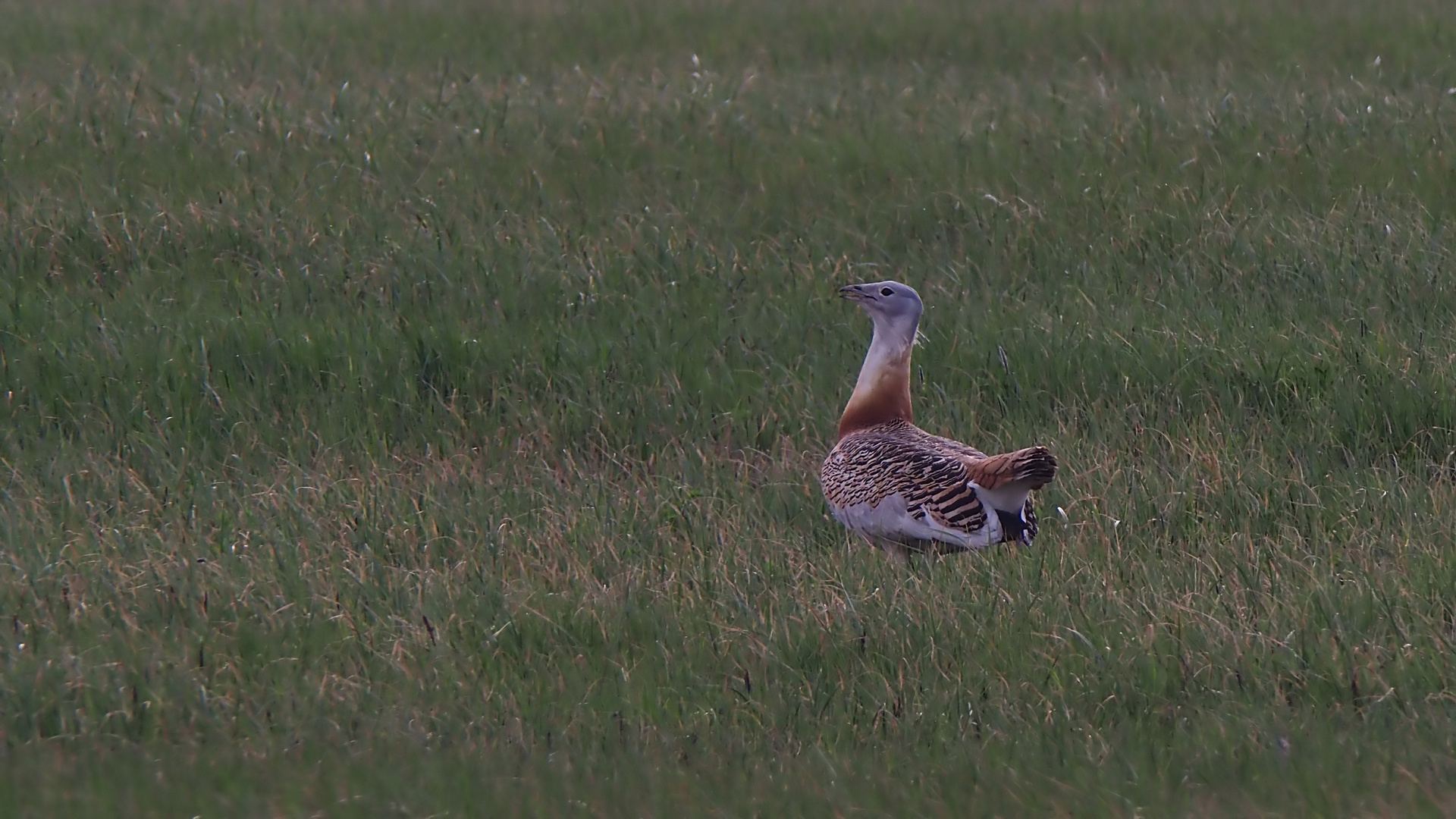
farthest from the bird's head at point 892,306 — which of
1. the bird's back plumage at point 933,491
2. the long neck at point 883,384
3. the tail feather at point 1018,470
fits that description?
the tail feather at point 1018,470

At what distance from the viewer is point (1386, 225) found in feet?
27.3

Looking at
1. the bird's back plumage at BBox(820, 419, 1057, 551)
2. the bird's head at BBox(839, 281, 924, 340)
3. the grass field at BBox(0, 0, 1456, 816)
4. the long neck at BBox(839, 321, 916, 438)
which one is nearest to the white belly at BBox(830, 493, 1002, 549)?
the bird's back plumage at BBox(820, 419, 1057, 551)

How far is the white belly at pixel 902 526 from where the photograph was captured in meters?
5.32

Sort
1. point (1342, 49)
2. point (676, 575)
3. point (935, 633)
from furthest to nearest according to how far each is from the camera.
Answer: point (1342, 49), point (676, 575), point (935, 633)

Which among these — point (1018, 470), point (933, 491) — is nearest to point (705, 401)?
point (933, 491)

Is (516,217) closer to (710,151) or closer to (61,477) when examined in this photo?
(710,151)

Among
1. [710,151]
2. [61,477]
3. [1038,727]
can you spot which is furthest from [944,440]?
[710,151]

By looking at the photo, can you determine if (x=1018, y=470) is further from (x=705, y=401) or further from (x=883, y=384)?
(x=705, y=401)

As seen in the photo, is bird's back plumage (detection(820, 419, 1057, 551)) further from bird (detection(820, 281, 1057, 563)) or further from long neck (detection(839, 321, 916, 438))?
long neck (detection(839, 321, 916, 438))

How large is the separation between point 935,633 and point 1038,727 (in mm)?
563

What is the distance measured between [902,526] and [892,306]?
3.85ft

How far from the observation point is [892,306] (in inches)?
249

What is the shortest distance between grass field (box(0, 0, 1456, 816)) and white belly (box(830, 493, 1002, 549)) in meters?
0.13

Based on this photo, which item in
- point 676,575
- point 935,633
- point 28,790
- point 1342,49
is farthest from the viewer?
point 1342,49
